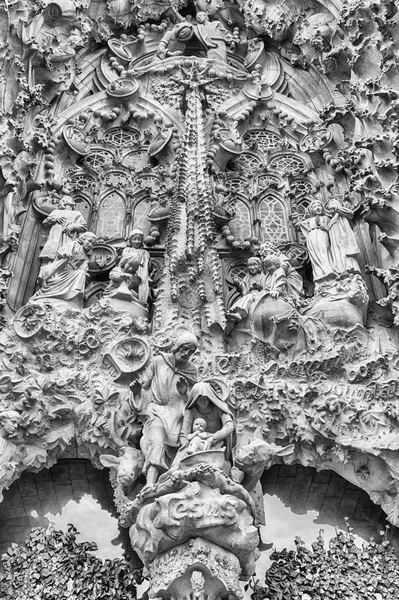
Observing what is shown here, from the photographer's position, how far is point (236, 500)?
18.7 feet

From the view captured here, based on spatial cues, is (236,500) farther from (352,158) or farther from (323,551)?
(352,158)

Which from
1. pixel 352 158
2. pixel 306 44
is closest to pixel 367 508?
pixel 352 158

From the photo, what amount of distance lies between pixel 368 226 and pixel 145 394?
3.60m

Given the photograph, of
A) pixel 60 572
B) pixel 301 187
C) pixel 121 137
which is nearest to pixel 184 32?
pixel 121 137

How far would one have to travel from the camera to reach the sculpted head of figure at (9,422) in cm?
649

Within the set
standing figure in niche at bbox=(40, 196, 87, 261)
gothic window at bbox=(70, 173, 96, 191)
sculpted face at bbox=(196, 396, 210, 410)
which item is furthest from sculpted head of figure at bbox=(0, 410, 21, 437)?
gothic window at bbox=(70, 173, 96, 191)

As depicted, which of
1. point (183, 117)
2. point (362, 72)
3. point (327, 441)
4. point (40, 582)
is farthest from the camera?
point (183, 117)

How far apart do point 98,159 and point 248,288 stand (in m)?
3.28

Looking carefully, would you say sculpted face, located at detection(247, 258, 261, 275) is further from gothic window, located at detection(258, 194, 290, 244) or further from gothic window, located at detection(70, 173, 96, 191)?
gothic window, located at detection(70, 173, 96, 191)

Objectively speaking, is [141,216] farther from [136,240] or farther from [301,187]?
[301,187]

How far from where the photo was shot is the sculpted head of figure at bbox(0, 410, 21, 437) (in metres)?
6.49

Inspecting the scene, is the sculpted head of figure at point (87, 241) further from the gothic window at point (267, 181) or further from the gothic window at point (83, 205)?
the gothic window at point (267, 181)

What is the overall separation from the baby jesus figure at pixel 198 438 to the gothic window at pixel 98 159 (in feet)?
15.8

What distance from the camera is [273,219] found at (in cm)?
955
